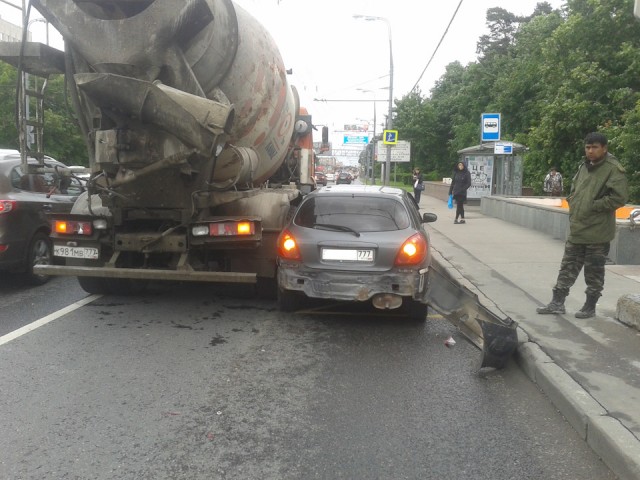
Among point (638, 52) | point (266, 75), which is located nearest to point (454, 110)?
point (638, 52)

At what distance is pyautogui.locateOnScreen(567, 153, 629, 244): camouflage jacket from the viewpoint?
5797 millimetres

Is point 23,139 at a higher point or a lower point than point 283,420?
higher

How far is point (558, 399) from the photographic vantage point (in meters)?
4.27

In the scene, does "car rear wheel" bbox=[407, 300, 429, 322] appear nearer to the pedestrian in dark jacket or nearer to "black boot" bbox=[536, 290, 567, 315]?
"black boot" bbox=[536, 290, 567, 315]

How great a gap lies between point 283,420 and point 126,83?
3317 mm

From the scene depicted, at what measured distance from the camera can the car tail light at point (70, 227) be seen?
6.68 metres

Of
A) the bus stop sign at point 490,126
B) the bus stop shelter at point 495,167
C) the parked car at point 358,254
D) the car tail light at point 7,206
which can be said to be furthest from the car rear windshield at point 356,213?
the bus stop shelter at point 495,167

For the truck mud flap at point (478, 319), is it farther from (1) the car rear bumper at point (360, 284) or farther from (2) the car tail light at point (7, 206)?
(2) the car tail light at point (7, 206)

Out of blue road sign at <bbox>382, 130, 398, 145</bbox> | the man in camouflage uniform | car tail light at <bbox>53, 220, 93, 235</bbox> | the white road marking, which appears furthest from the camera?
blue road sign at <bbox>382, 130, 398, 145</bbox>

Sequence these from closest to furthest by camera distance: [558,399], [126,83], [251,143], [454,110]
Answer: [558,399] → [126,83] → [251,143] → [454,110]

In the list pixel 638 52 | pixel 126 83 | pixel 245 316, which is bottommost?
pixel 245 316

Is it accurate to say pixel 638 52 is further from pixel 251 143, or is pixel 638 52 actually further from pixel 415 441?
pixel 415 441

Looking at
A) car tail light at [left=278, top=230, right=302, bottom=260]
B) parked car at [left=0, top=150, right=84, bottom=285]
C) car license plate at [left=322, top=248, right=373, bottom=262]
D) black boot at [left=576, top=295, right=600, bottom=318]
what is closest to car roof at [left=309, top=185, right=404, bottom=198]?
car tail light at [left=278, top=230, right=302, bottom=260]

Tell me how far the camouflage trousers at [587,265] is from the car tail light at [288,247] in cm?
279
